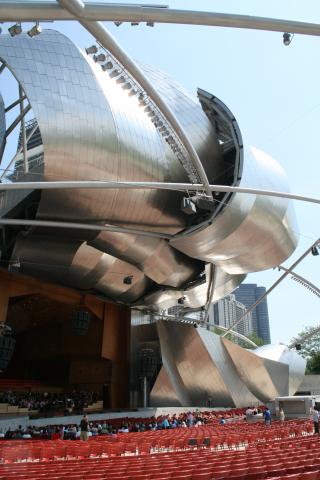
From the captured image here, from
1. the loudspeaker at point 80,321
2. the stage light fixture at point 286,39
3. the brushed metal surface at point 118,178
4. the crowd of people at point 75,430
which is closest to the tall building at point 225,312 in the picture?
the brushed metal surface at point 118,178

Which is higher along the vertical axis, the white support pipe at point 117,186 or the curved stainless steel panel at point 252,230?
the curved stainless steel panel at point 252,230

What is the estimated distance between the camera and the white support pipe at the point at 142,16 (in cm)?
567

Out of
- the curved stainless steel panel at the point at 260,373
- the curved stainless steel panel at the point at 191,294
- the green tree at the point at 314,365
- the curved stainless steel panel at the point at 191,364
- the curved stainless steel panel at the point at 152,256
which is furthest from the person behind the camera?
the green tree at the point at 314,365

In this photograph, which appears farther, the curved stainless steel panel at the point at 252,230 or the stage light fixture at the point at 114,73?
the curved stainless steel panel at the point at 252,230

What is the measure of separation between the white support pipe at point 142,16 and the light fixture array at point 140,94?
8.72 metres

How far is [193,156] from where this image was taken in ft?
55.5

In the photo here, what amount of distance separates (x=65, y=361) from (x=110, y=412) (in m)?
12.1

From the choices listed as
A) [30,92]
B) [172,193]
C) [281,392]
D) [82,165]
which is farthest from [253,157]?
[281,392]

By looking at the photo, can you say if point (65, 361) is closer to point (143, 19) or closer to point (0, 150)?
point (0, 150)

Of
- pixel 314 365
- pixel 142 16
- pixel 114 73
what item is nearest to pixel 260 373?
pixel 114 73

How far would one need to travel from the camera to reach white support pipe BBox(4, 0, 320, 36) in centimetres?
567

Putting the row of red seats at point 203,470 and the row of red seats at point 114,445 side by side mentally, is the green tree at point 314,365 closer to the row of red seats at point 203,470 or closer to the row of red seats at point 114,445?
the row of red seats at point 114,445

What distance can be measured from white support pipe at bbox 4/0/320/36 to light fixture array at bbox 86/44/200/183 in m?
8.72

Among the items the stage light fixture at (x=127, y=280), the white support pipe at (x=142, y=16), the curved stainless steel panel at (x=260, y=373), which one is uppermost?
the stage light fixture at (x=127, y=280)
